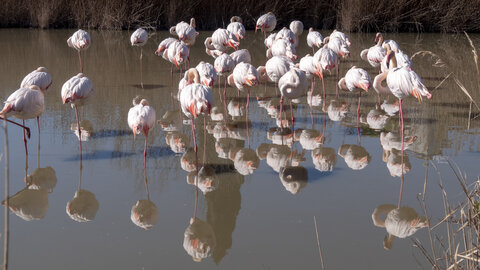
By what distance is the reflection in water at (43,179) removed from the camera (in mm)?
4746

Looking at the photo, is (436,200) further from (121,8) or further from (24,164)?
(121,8)

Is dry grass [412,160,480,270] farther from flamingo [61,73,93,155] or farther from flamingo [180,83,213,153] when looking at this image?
flamingo [61,73,93,155]

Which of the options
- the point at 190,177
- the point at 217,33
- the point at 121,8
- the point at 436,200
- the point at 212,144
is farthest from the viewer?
the point at 121,8

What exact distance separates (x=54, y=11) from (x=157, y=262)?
42.1ft

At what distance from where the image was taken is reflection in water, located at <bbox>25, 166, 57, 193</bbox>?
187 inches

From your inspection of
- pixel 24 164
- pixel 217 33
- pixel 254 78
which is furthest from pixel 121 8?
pixel 24 164

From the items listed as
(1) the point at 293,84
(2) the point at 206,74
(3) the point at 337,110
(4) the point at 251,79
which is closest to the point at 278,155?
(1) the point at 293,84

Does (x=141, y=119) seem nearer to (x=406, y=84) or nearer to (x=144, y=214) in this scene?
(x=144, y=214)

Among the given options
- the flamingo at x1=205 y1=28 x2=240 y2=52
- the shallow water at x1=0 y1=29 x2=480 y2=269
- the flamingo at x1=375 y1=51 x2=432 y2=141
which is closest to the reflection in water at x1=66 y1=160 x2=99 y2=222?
the shallow water at x1=0 y1=29 x2=480 y2=269

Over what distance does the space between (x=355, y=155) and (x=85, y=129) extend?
272 cm

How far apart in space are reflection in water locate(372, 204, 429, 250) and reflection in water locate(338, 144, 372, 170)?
894 millimetres

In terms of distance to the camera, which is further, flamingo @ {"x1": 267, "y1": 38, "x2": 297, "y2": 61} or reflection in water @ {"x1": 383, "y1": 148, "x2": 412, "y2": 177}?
flamingo @ {"x1": 267, "y1": 38, "x2": 297, "y2": 61}

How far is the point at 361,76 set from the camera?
21.8 ft

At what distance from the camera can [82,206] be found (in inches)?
173
